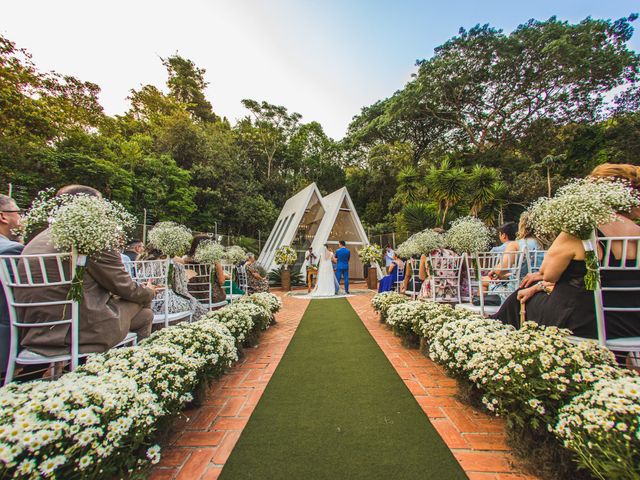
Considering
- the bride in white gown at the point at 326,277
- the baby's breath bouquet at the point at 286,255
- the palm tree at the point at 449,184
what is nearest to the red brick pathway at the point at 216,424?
the bride in white gown at the point at 326,277

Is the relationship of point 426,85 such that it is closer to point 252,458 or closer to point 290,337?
point 290,337

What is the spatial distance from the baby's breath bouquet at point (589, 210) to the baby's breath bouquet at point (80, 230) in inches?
122

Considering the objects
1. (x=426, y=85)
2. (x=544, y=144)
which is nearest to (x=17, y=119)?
(x=426, y=85)

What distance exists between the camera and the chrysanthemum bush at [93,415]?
1029mm

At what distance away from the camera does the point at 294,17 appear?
6.64m

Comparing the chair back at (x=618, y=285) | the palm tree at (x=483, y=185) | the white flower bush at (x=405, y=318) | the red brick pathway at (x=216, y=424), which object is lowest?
the red brick pathway at (x=216, y=424)

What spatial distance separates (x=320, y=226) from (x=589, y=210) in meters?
10.9

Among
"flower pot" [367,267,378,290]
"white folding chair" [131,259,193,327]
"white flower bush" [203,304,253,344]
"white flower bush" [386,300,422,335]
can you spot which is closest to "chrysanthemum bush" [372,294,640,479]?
"white flower bush" [386,300,422,335]

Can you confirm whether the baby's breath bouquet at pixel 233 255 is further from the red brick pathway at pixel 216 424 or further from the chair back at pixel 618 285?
the chair back at pixel 618 285

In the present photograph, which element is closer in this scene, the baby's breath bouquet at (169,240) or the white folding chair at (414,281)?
the baby's breath bouquet at (169,240)

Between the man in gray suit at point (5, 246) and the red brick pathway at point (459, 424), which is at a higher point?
the man in gray suit at point (5, 246)

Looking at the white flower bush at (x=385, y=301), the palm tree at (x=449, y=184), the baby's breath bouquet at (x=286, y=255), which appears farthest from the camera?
the palm tree at (x=449, y=184)

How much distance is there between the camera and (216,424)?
2080mm

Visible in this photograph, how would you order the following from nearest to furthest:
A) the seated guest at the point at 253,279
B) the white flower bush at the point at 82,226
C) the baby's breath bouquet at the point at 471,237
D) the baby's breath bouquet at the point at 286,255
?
the white flower bush at the point at 82,226
the baby's breath bouquet at the point at 471,237
the seated guest at the point at 253,279
the baby's breath bouquet at the point at 286,255
